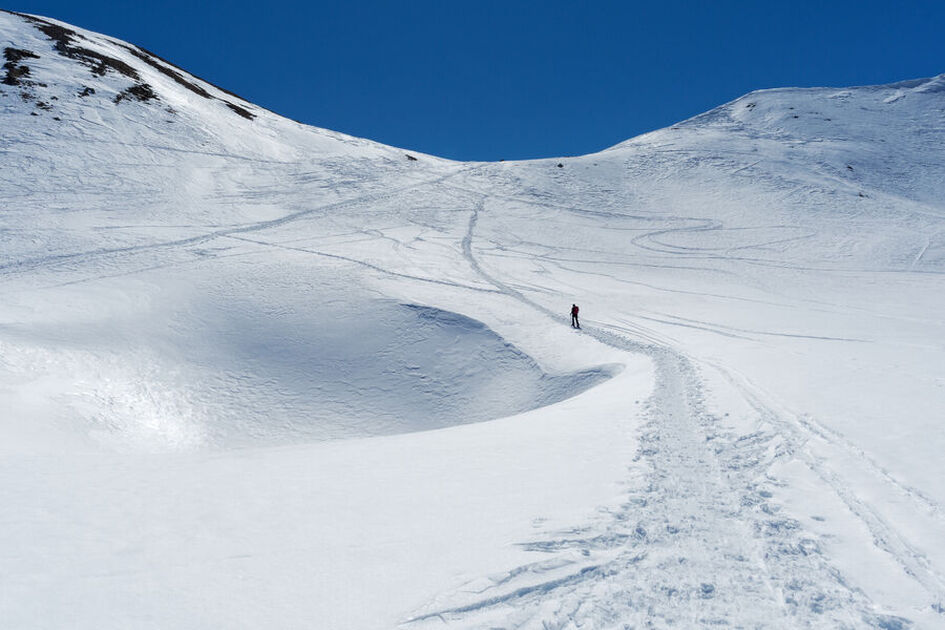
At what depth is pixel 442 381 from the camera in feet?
65.6

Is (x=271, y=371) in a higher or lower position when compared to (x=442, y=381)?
lower

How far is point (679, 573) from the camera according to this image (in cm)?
577

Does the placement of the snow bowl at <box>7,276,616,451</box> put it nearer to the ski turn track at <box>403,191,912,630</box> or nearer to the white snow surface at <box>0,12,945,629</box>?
the white snow surface at <box>0,12,945,629</box>

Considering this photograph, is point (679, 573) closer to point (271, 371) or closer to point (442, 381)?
point (442, 381)

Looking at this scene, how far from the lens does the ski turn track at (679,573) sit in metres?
5.09

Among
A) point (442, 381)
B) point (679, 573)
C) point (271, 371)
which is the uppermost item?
point (679, 573)

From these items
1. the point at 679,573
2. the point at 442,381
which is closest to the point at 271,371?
the point at 442,381

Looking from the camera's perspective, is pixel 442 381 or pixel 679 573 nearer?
pixel 679 573

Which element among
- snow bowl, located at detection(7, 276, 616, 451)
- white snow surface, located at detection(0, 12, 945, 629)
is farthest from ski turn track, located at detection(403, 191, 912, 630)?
snow bowl, located at detection(7, 276, 616, 451)

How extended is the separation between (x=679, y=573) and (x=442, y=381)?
47.8ft

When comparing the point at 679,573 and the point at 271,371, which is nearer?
the point at 679,573

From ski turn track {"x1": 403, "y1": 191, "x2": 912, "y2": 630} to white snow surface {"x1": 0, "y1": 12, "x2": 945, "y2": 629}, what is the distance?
0.04 meters

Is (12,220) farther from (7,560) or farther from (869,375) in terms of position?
(869,375)

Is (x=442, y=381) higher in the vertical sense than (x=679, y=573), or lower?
lower
